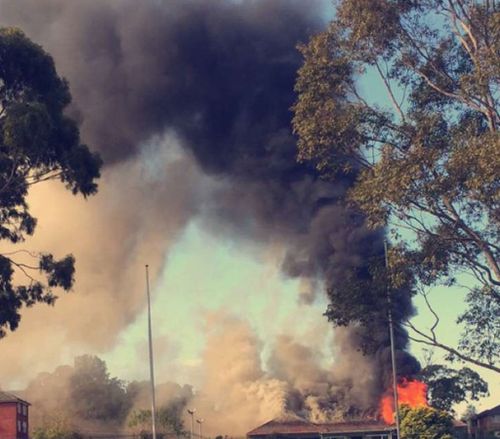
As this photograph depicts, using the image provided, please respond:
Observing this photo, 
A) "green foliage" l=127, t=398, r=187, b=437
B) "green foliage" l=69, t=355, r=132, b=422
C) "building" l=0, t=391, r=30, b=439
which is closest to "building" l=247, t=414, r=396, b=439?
"green foliage" l=127, t=398, r=187, b=437

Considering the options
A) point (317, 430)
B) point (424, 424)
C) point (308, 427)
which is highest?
point (308, 427)

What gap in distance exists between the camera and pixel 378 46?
41219mm

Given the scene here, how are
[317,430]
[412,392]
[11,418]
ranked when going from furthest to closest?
[317,430]
[11,418]
[412,392]

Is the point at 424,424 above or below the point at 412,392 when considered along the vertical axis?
below

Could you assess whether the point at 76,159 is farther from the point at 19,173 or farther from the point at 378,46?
the point at 378,46

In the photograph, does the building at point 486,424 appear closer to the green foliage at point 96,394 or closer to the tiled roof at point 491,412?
the tiled roof at point 491,412

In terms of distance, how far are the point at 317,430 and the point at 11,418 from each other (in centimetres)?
3393

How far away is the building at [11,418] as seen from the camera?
103 m

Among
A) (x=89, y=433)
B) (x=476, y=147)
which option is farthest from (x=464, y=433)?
(x=476, y=147)

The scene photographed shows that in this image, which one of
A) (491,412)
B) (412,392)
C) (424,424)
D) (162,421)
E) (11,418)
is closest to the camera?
(424,424)

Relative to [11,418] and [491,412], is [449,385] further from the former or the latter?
[11,418]

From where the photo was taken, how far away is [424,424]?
8288 centimetres

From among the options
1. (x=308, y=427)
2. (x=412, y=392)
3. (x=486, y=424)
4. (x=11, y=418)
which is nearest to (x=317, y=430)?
(x=308, y=427)

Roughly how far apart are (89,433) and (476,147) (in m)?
115
